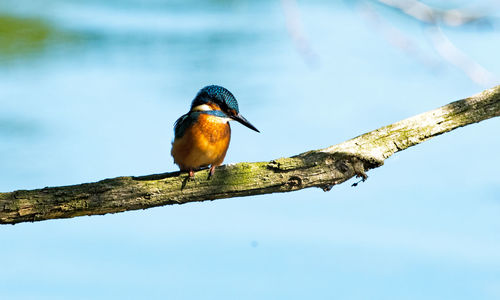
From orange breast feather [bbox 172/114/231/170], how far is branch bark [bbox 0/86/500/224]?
0.62 m

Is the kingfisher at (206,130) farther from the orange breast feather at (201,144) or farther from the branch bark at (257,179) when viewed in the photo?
the branch bark at (257,179)

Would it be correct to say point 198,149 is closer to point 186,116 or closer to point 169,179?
point 186,116

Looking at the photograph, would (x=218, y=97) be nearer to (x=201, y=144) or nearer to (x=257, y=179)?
(x=201, y=144)

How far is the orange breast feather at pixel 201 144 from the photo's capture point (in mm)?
2652

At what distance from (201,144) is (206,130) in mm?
81

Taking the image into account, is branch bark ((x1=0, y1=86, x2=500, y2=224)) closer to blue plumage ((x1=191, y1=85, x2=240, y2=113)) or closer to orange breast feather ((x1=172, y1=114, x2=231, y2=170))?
orange breast feather ((x1=172, y1=114, x2=231, y2=170))

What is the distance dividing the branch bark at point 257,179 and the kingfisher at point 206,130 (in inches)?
24.9

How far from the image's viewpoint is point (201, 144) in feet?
8.71

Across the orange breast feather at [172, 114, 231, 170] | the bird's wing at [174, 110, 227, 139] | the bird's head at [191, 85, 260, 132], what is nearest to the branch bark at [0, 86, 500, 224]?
the orange breast feather at [172, 114, 231, 170]

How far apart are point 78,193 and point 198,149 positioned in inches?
33.9

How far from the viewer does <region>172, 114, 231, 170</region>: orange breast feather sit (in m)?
2.65

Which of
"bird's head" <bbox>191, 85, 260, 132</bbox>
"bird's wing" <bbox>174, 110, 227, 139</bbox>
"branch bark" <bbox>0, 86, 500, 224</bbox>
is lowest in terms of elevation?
"branch bark" <bbox>0, 86, 500, 224</bbox>

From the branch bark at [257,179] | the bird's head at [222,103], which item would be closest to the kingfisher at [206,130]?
the bird's head at [222,103]

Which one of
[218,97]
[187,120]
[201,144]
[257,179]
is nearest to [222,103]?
[218,97]
